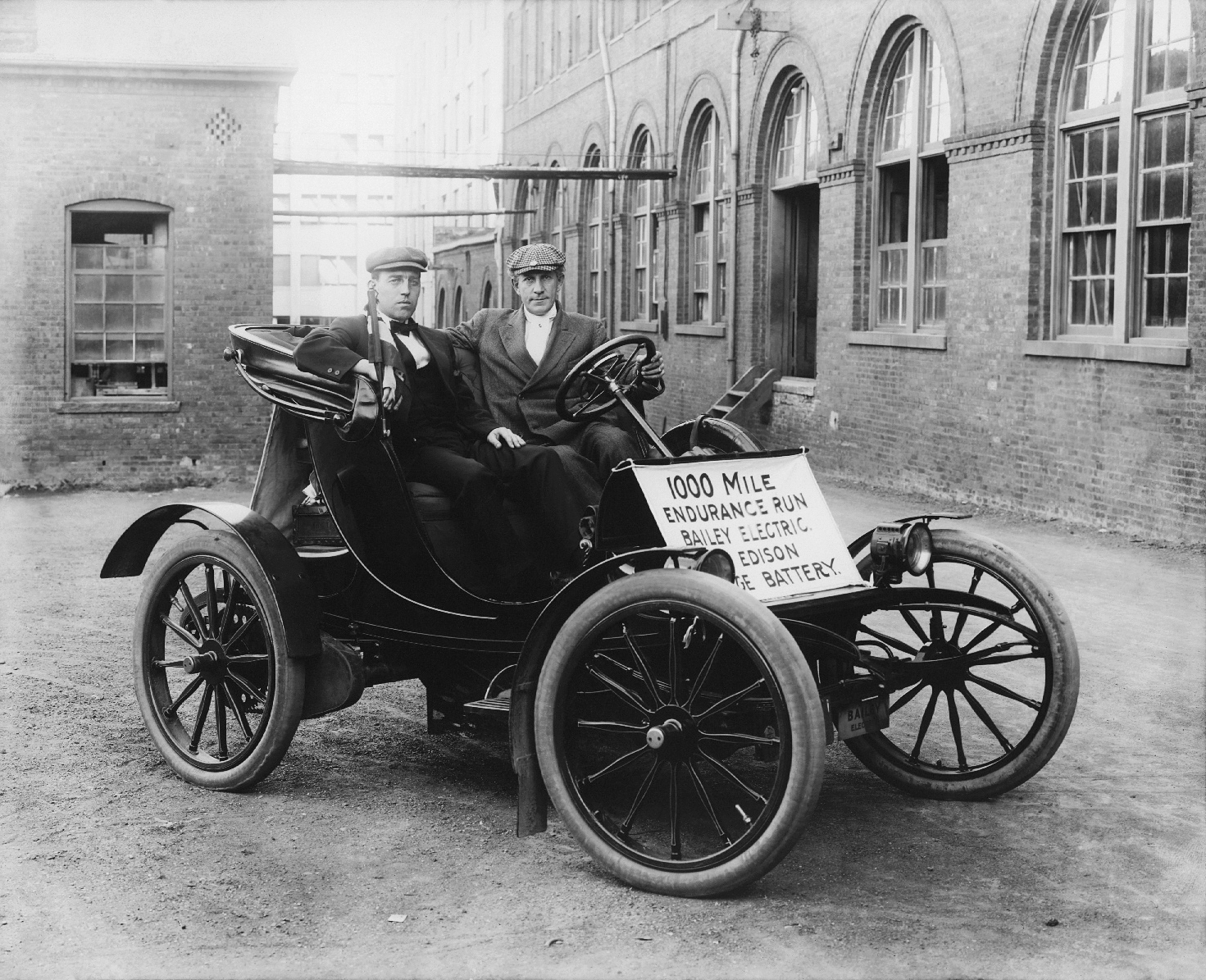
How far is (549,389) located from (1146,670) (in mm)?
3365

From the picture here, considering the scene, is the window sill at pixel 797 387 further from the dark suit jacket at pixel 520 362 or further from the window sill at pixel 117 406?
the dark suit jacket at pixel 520 362

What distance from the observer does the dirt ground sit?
366cm

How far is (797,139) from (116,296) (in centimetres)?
866

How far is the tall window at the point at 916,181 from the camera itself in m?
15.4

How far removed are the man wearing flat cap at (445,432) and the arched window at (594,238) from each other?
2307 cm

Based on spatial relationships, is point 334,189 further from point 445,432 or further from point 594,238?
point 445,432

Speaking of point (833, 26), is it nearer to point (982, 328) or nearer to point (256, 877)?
point (982, 328)

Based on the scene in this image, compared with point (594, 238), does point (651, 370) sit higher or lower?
lower

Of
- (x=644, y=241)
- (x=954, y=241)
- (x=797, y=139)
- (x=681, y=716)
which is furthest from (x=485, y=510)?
(x=644, y=241)

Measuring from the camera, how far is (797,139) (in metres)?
19.2

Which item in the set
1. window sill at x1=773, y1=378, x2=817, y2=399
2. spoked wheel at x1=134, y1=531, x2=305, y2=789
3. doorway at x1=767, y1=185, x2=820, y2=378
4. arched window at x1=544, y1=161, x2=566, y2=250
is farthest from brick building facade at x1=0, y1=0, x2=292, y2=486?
arched window at x1=544, y1=161, x2=566, y2=250

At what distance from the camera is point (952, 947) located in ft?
12.2

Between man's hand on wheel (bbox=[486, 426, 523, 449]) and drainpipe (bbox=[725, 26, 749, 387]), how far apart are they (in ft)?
50.9

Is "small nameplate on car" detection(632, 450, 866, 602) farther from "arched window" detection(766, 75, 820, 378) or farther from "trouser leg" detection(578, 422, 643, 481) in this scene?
"arched window" detection(766, 75, 820, 378)
